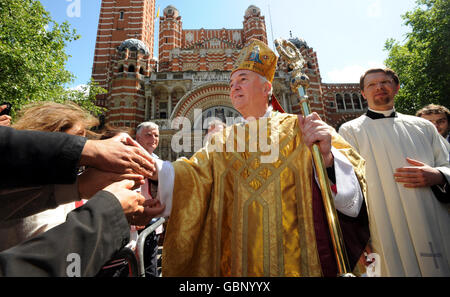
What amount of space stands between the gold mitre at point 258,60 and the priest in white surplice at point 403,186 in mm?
1138

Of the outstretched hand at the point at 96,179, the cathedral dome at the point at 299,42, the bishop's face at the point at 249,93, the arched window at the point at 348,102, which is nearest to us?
the outstretched hand at the point at 96,179

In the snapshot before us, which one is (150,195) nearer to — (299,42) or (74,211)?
→ (74,211)

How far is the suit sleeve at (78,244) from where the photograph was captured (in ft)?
2.25

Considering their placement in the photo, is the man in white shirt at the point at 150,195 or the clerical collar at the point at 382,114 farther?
the clerical collar at the point at 382,114

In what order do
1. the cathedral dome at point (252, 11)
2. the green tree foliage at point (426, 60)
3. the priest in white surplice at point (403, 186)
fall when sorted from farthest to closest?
the cathedral dome at point (252, 11), the green tree foliage at point (426, 60), the priest in white surplice at point (403, 186)

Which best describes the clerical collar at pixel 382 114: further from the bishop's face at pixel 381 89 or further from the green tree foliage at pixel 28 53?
the green tree foliage at pixel 28 53

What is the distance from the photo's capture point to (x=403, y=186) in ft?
6.87

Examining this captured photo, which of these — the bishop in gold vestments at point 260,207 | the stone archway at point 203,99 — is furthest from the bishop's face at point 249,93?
the stone archway at point 203,99

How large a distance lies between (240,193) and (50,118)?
146 centimetres

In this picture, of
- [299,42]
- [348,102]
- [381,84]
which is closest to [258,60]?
[381,84]

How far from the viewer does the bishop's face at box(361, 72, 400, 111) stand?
2.45 m

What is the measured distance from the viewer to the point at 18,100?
8.73 meters
